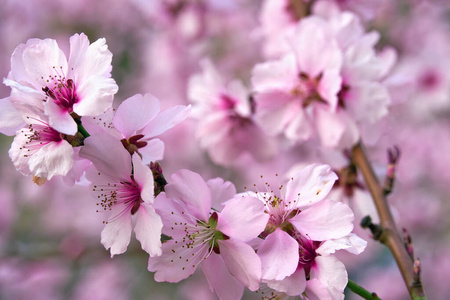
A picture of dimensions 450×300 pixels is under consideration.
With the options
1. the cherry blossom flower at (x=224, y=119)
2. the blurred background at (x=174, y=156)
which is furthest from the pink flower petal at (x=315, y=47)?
the blurred background at (x=174, y=156)

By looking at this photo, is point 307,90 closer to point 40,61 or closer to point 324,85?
point 324,85

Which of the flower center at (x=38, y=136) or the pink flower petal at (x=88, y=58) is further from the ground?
the pink flower petal at (x=88, y=58)

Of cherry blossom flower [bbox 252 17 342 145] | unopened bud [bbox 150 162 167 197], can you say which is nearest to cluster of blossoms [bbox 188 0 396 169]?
cherry blossom flower [bbox 252 17 342 145]

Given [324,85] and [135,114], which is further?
[324,85]

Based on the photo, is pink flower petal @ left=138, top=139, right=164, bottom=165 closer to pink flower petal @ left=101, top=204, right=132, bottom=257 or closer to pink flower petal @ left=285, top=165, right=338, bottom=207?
pink flower petal @ left=101, top=204, right=132, bottom=257

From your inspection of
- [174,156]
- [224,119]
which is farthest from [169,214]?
[174,156]

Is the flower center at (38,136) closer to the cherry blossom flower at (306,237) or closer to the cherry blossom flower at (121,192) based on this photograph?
the cherry blossom flower at (121,192)
